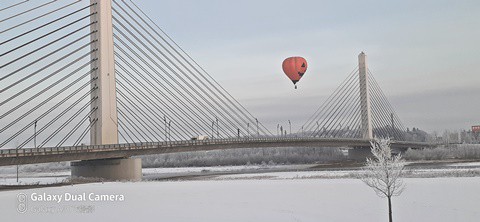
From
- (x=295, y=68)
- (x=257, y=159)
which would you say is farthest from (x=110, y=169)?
(x=257, y=159)

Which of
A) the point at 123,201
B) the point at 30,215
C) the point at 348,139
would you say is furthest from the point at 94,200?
the point at 348,139

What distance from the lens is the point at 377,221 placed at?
21.5 meters

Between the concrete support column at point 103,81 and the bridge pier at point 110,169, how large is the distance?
362cm

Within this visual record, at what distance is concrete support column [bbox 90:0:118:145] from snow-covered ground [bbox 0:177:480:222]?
18.1m

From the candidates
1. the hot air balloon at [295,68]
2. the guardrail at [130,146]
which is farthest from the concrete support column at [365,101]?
the hot air balloon at [295,68]

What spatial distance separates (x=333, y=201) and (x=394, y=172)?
12.1ft

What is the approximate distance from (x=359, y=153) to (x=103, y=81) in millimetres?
70347

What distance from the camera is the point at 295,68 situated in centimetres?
6112

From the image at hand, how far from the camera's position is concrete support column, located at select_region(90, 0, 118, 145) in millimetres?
50562

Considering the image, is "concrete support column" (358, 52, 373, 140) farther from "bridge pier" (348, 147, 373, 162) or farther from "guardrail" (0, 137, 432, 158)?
Result: "guardrail" (0, 137, 432, 158)

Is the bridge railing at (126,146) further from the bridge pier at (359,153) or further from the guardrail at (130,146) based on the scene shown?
the bridge pier at (359,153)

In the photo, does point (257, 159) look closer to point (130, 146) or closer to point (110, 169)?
point (130, 146)

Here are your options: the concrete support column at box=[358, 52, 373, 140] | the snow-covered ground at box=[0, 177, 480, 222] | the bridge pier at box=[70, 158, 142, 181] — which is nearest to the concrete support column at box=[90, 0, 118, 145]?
the bridge pier at box=[70, 158, 142, 181]

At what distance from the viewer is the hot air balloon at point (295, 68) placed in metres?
61.2
